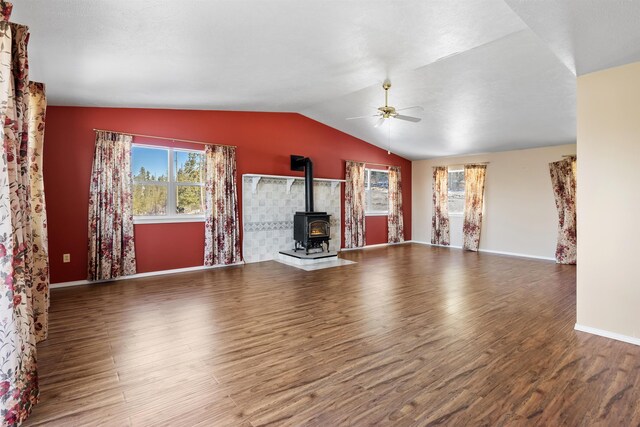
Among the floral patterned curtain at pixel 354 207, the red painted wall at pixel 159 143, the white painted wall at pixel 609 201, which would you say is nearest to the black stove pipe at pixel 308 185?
the red painted wall at pixel 159 143

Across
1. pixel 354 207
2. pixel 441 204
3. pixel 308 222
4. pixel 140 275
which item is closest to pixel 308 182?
pixel 308 222

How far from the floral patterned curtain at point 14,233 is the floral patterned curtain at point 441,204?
815 cm

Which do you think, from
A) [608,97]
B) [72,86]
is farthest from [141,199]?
[608,97]

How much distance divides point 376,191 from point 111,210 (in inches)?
238

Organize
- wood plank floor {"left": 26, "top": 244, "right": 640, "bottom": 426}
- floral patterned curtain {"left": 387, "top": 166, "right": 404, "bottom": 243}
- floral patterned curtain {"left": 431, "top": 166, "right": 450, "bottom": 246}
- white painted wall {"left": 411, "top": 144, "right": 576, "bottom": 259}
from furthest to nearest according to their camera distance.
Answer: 1. floral patterned curtain {"left": 387, "top": 166, "right": 404, "bottom": 243}
2. floral patterned curtain {"left": 431, "top": 166, "right": 450, "bottom": 246}
3. white painted wall {"left": 411, "top": 144, "right": 576, "bottom": 259}
4. wood plank floor {"left": 26, "top": 244, "right": 640, "bottom": 426}

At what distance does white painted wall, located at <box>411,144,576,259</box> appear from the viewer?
6.57 meters

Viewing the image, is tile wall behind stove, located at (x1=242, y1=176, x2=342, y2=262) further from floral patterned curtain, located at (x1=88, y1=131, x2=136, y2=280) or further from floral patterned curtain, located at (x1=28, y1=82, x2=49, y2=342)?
floral patterned curtain, located at (x1=28, y1=82, x2=49, y2=342)

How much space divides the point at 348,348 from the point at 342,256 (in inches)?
171

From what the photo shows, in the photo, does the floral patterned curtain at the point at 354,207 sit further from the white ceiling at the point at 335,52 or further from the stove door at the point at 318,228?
the white ceiling at the point at 335,52

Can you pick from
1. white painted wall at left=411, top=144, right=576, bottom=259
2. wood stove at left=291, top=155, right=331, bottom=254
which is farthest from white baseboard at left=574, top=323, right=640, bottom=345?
white painted wall at left=411, top=144, right=576, bottom=259

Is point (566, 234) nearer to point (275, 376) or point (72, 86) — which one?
point (275, 376)

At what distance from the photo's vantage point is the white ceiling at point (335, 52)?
221 cm

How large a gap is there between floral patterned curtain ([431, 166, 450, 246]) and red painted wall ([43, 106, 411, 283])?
8.77ft

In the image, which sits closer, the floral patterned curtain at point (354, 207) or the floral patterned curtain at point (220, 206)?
the floral patterned curtain at point (220, 206)
